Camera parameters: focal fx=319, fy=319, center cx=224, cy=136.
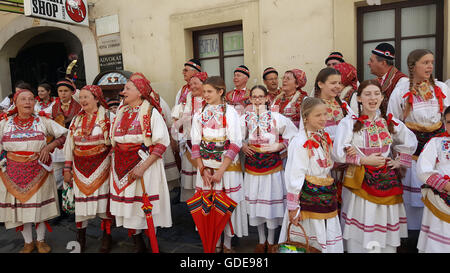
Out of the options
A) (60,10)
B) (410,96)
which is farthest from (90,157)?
(60,10)

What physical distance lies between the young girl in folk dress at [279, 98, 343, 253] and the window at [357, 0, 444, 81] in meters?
2.69

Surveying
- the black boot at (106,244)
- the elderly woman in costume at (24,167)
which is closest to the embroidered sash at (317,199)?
the black boot at (106,244)

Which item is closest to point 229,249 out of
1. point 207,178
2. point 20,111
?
point 207,178

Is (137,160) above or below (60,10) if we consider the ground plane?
below

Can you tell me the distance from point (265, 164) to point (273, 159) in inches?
4.0

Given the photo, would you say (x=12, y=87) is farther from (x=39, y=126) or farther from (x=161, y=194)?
(x=161, y=194)

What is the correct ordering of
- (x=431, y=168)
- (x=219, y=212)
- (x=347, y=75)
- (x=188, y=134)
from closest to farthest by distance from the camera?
(x=431, y=168), (x=219, y=212), (x=347, y=75), (x=188, y=134)

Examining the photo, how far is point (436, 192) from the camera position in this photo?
250cm

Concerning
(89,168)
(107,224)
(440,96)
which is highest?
(440,96)

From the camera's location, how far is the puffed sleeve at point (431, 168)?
241 cm

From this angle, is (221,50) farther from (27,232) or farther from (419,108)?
(27,232)

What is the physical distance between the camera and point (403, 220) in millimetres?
2771

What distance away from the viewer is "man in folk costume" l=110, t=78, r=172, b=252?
3248mm

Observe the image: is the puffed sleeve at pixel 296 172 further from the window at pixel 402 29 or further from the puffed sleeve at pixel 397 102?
the window at pixel 402 29
